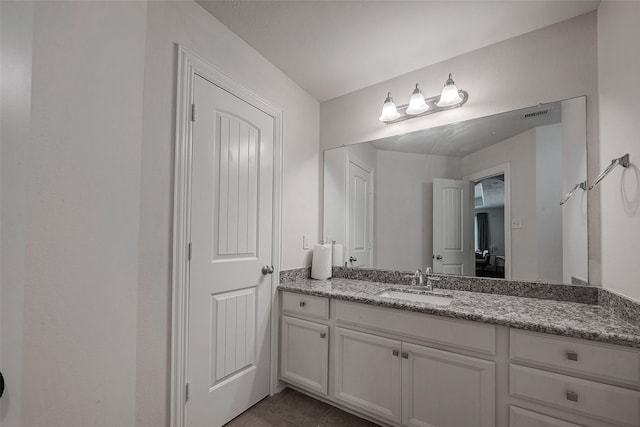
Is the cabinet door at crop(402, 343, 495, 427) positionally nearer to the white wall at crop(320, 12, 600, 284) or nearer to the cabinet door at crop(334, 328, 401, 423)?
the cabinet door at crop(334, 328, 401, 423)

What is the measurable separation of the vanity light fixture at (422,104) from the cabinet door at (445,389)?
159cm

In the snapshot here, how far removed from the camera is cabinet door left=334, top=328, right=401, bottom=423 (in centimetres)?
161

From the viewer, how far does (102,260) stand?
1160 mm

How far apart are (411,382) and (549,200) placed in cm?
136

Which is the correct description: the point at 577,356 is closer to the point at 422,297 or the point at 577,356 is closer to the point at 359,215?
the point at 422,297

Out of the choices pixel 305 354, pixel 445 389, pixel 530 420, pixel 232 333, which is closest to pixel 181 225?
pixel 232 333

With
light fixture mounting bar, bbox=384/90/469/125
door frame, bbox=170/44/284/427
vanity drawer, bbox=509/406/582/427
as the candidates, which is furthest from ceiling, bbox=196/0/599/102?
vanity drawer, bbox=509/406/582/427

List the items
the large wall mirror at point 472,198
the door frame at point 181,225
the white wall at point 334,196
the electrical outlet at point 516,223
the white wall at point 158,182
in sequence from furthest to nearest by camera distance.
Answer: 1. the white wall at point 334,196
2. the electrical outlet at point 516,223
3. the large wall mirror at point 472,198
4. the door frame at point 181,225
5. the white wall at point 158,182

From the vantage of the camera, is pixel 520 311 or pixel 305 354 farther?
pixel 305 354

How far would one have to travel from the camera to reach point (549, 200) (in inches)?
67.5

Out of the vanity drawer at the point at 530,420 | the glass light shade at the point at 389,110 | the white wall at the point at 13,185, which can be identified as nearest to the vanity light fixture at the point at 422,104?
the glass light shade at the point at 389,110

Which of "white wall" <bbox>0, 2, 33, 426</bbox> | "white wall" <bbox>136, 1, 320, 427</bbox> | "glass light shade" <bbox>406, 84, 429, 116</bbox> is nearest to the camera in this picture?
"white wall" <bbox>0, 2, 33, 426</bbox>

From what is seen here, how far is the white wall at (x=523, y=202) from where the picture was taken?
1.76m

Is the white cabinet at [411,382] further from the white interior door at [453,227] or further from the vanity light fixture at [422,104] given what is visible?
the vanity light fixture at [422,104]
